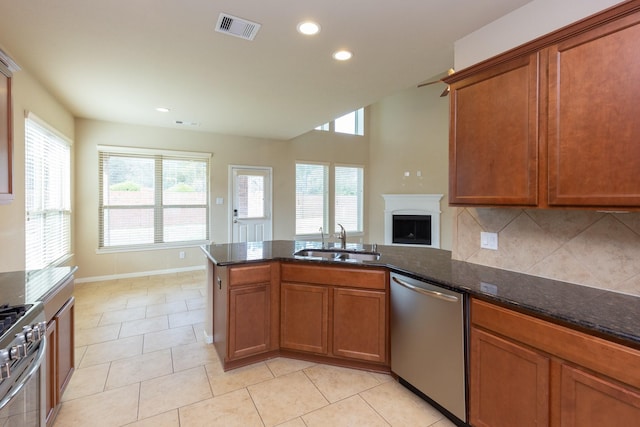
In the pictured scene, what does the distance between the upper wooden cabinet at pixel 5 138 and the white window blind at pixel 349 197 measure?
5.89 m

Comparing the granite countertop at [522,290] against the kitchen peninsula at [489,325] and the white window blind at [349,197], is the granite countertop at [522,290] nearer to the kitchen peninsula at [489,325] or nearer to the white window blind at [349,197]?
the kitchen peninsula at [489,325]

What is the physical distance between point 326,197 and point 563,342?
607 cm

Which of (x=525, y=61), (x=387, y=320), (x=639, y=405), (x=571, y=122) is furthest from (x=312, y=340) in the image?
(x=525, y=61)

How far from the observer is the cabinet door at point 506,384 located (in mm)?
1401

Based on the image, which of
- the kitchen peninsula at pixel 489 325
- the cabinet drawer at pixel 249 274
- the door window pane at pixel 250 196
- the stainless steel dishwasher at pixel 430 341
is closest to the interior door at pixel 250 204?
the door window pane at pixel 250 196

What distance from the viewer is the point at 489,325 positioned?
5.29 feet

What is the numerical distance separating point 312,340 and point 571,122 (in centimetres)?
222

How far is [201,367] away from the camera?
2.53 metres

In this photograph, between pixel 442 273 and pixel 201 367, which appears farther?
pixel 201 367

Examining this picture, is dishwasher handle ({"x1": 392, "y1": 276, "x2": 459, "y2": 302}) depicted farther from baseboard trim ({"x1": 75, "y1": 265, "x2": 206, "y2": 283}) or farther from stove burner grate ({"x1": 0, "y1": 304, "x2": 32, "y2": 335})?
baseboard trim ({"x1": 75, "y1": 265, "x2": 206, "y2": 283})

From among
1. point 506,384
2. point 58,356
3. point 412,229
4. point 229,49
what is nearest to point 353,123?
point 412,229

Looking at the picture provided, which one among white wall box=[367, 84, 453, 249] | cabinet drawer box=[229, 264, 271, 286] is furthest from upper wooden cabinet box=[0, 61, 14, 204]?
white wall box=[367, 84, 453, 249]

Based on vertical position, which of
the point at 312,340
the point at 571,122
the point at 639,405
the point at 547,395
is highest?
the point at 571,122

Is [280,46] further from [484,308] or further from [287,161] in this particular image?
[287,161]
